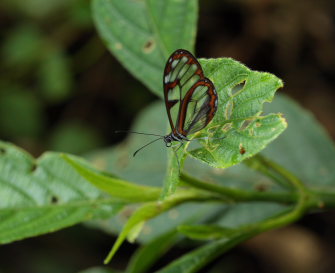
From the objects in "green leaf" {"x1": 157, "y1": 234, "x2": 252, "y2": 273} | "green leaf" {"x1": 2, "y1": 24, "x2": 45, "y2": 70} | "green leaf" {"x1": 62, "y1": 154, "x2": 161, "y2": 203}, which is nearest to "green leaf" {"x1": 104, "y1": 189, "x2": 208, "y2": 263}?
"green leaf" {"x1": 62, "y1": 154, "x2": 161, "y2": 203}

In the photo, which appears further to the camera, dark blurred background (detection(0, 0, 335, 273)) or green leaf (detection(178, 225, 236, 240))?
dark blurred background (detection(0, 0, 335, 273))

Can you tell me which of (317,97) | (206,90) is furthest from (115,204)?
(317,97)

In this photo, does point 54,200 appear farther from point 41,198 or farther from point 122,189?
point 122,189

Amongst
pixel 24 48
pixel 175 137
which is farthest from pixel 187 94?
pixel 24 48

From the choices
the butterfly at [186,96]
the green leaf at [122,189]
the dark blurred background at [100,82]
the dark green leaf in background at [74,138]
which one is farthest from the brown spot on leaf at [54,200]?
the dark green leaf in background at [74,138]

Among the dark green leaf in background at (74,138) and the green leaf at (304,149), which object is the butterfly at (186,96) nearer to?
the green leaf at (304,149)

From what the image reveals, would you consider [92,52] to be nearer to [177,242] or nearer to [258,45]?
[258,45]

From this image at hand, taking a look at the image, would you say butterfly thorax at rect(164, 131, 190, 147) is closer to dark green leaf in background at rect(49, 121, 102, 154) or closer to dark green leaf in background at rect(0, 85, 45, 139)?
dark green leaf in background at rect(49, 121, 102, 154)

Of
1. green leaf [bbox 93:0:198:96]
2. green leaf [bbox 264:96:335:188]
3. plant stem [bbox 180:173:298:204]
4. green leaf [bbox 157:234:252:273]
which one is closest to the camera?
plant stem [bbox 180:173:298:204]
